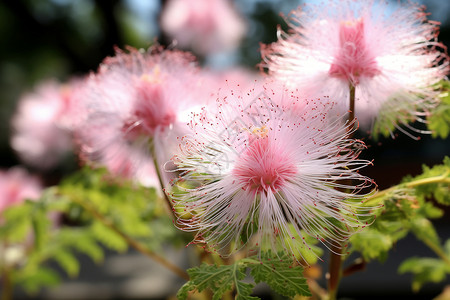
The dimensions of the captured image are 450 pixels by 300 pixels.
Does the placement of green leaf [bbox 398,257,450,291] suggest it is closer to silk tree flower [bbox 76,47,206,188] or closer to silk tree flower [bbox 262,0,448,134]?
silk tree flower [bbox 262,0,448,134]

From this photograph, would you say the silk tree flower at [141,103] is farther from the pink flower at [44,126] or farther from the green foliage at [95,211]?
the pink flower at [44,126]

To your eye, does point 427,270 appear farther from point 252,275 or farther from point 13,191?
point 13,191

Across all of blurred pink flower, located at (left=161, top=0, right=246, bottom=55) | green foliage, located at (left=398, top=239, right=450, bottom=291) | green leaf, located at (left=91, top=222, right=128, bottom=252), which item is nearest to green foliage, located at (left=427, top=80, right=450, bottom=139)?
green foliage, located at (left=398, top=239, right=450, bottom=291)

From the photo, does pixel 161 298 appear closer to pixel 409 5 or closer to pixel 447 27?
pixel 409 5

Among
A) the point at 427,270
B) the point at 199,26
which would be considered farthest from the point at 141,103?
the point at 199,26

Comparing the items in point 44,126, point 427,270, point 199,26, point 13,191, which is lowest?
point 427,270

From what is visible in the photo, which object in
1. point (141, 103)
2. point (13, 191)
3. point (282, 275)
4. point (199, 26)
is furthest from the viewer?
point (199, 26)
